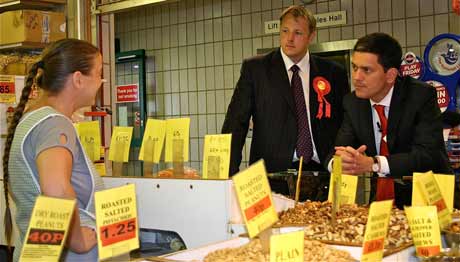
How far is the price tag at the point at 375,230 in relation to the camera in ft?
5.06

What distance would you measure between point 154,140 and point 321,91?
4.09 feet

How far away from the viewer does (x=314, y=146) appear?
3.36m

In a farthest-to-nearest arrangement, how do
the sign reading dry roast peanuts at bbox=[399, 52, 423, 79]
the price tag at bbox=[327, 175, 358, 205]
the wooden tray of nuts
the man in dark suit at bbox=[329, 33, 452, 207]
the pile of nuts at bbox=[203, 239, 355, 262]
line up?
the sign reading dry roast peanuts at bbox=[399, 52, 423, 79]
the man in dark suit at bbox=[329, 33, 452, 207]
the price tag at bbox=[327, 175, 358, 205]
the wooden tray of nuts
the pile of nuts at bbox=[203, 239, 355, 262]

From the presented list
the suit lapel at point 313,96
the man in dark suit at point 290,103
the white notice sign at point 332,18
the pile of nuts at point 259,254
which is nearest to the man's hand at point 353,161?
the man in dark suit at point 290,103

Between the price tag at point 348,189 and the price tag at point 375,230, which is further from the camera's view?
the price tag at point 348,189

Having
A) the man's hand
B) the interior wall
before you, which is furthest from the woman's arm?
the interior wall

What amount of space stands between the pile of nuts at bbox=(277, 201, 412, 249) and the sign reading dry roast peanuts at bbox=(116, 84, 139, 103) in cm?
557

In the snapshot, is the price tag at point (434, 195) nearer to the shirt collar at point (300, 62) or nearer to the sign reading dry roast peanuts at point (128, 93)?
the shirt collar at point (300, 62)

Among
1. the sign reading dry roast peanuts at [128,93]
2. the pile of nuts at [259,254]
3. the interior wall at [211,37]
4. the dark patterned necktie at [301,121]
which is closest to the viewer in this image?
the pile of nuts at [259,254]

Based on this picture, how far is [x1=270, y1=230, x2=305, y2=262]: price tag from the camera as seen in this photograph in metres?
1.30

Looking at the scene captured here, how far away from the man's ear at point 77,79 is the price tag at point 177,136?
0.41m

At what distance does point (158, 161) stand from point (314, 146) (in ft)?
3.59

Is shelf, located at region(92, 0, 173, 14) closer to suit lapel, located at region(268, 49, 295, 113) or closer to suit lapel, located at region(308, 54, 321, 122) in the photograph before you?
suit lapel, located at region(268, 49, 295, 113)

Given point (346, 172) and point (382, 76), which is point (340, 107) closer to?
point (382, 76)
